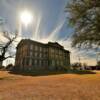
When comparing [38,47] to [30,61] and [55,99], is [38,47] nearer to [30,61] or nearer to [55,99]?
[30,61]

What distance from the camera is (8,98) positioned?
7551mm

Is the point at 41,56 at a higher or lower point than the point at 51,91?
higher

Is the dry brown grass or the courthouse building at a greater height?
the courthouse building

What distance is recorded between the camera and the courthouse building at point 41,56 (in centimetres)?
4653

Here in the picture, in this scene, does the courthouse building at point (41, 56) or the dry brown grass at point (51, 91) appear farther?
the courthouse building at point (41, 56)

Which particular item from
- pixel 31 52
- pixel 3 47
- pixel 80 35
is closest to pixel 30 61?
pixel 31 52

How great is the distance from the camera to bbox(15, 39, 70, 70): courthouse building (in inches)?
1832

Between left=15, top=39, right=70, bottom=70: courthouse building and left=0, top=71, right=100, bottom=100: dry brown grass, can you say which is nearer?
left=0, top=71, right=100, bottom=100: dry brown grass

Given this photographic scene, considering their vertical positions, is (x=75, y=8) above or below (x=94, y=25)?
above

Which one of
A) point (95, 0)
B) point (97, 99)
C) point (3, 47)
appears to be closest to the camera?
point (97, 99)

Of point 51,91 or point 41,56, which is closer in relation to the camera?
point 51,91

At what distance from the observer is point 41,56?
5003 cm

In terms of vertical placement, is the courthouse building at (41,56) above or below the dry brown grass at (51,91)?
above

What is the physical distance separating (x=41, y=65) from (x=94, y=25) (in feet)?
126
